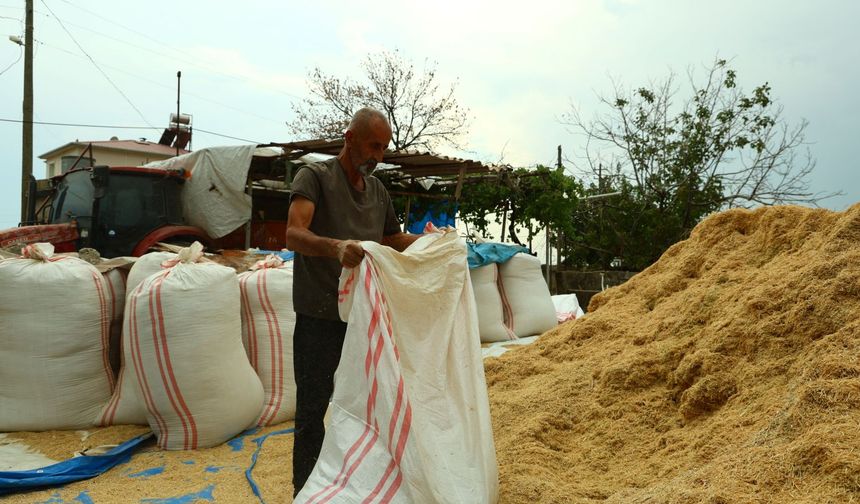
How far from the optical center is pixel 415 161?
315 inches

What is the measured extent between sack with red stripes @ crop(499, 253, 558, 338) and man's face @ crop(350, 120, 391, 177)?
13.4 feet

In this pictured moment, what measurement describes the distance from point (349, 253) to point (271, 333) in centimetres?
189

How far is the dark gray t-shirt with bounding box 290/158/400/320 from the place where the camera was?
6.93 feet

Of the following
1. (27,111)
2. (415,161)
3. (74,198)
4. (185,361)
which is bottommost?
(185,361)

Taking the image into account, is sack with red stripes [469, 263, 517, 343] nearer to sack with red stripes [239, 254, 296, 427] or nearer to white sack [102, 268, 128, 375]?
sack with red stripes [239, 254, 296, 427]

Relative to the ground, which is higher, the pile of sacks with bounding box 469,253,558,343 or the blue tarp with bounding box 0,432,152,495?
the pile of sacks with bounding box 469,253,558,343

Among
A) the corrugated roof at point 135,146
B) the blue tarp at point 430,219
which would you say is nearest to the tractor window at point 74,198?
the blue tarp at point 430,219

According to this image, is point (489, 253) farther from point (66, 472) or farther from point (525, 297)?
point (66, 472)

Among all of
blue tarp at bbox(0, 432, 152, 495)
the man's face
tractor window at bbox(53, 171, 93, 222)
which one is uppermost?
the man's face

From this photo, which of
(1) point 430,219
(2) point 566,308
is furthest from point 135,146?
(2) point 566,308

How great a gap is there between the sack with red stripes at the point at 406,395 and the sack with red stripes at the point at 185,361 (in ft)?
4.72

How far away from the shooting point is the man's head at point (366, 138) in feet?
7.00

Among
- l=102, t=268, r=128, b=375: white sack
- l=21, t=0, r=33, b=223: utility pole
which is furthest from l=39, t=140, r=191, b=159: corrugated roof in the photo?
l=102, t=268, r=128, b=375: white sack

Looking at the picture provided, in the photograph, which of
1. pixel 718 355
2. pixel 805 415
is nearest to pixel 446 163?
pixel 718 355
